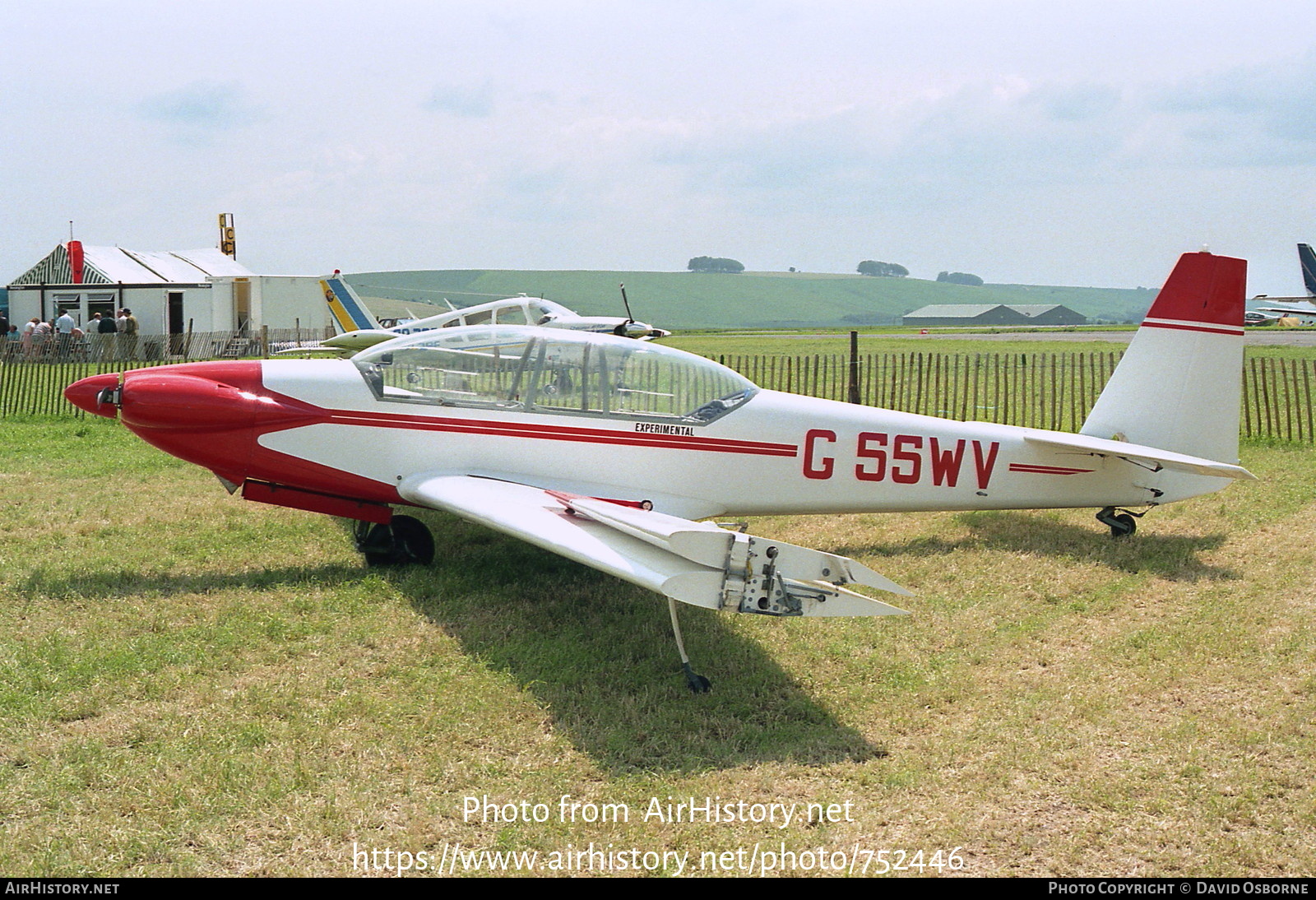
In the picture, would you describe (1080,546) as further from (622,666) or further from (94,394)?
(94,394)

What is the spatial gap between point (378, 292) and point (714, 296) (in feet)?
218

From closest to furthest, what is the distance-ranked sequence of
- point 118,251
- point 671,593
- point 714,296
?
point 671,593, point 118,251, point 714,296

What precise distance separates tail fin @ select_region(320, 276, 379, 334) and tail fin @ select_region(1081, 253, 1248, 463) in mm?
18146

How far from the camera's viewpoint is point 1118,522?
8.23 m

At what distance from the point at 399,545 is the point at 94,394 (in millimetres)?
2312

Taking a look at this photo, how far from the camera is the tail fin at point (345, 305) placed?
2294cm

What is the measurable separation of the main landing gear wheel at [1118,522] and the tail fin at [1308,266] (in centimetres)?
5293

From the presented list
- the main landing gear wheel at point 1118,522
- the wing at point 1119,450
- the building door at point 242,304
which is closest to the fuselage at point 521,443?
the wing at point 1119,450

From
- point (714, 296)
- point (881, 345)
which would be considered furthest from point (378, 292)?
point (881, 345)

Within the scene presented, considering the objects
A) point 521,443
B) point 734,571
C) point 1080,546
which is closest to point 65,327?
point 521,443

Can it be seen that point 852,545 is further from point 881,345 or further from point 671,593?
point 881,345

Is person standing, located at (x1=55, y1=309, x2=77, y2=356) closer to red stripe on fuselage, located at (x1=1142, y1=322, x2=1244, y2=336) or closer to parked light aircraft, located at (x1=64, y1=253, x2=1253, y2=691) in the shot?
parked light aircraft, located at (x1=64, y1=253, x2=1253, y2=691)
